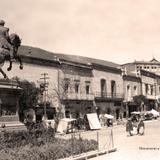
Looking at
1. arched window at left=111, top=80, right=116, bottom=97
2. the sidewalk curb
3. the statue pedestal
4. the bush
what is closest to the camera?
the bush

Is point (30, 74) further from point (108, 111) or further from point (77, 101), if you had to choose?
point (108, 111)

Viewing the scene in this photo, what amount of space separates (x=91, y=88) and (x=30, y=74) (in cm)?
1049

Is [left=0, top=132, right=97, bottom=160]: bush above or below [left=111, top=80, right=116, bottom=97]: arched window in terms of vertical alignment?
below

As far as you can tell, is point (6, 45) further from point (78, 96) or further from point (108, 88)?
point (108, 88)

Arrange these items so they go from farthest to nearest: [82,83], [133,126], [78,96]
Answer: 1. [82,83]
2. [78,96]
3. [133,126]

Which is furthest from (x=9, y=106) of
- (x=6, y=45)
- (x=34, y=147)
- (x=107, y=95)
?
(x=107, y=95)

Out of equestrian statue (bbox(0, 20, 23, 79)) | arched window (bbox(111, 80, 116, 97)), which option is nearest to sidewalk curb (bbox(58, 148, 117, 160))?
equestrian statue (bbox(0, 20, 23, 79))

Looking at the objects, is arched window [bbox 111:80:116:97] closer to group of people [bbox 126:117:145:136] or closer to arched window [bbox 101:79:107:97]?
arched window [bbox 101:79:107:97]

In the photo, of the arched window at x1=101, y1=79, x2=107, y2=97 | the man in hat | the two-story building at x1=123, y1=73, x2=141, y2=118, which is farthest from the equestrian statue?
the two-story building at x1=123, y1=73, x2=141, y2=118

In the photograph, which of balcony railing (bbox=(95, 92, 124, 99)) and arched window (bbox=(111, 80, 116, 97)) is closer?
balcony railing (bbox=(95, 92, 124, 99))

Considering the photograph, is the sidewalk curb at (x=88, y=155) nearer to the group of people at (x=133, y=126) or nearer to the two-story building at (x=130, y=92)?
the group of people at (x=133, y=126)

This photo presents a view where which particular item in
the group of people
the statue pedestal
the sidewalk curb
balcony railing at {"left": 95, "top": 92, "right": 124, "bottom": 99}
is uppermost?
balcony railing at {"left": 95, "top": 92, "right": 124, "bottom": 99}

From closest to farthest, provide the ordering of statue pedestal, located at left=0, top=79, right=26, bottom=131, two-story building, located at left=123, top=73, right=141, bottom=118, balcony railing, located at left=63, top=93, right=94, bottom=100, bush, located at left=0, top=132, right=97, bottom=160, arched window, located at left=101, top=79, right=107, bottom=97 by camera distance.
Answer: bush, located at left=0, top=132, right=97, bottom=160 → statue pedestal, located at left=0, top=79, right=26, bottom=131 → balcony railing, located at left=63, top=93, right=94, bottom=100 → arched window, located at left=101, top=79, right=107, bottom=97 → two-story building, located at left=123, top=73, right=141, bottom=118

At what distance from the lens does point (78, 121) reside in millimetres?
34094
